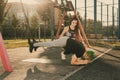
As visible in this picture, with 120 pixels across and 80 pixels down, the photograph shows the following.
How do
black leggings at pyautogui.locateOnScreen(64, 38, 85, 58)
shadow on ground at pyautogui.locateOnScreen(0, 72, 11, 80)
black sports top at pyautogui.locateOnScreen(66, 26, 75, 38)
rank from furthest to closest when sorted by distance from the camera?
black sports top at pyautogui.locateOnScreen(66, 26, 75, 38), black leggings at pyautogui.locateOnScreen(64, 38, 85, 58), shadow on ground at pyautogui.locateOnScreen(0, 72, 11, 80)

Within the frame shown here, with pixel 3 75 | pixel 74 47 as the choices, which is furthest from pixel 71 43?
pixel 3 75

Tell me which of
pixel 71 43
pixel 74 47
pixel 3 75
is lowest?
pixel 3 75

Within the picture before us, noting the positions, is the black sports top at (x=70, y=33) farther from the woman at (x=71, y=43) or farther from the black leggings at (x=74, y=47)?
the black leggings at (x=74, y=47)

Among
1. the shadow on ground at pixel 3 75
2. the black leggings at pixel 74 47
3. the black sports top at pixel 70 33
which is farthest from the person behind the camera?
the black sports top at pixel 70 33

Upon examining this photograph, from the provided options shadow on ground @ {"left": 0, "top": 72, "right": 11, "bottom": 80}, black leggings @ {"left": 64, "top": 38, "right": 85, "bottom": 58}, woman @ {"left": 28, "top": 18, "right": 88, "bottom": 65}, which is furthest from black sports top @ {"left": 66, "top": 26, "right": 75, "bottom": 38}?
shadow on ground @ {"left": 0, "top": 72, "right": 11, "bottom": 80}

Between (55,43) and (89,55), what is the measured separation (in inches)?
107

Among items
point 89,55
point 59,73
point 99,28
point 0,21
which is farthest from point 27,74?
point 99,28

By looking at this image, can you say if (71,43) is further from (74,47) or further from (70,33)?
(70,33)

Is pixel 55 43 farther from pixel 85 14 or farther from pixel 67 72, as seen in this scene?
pixel 85 14

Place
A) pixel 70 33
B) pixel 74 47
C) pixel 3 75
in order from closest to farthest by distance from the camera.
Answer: pixel 3 75
pixel 74 47
pixel 70 33

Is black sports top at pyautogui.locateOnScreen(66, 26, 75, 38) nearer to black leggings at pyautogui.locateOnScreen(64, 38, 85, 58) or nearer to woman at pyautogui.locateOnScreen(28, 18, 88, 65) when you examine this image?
woman at pyautogui.locateOnScreen(28, 18, 88, 65)

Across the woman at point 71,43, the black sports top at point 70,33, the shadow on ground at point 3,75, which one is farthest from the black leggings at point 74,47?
the shadow on ground at point 3,75

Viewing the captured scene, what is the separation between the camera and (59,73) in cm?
778

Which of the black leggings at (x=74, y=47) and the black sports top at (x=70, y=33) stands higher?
the black sports top at (x=70, y=33)
